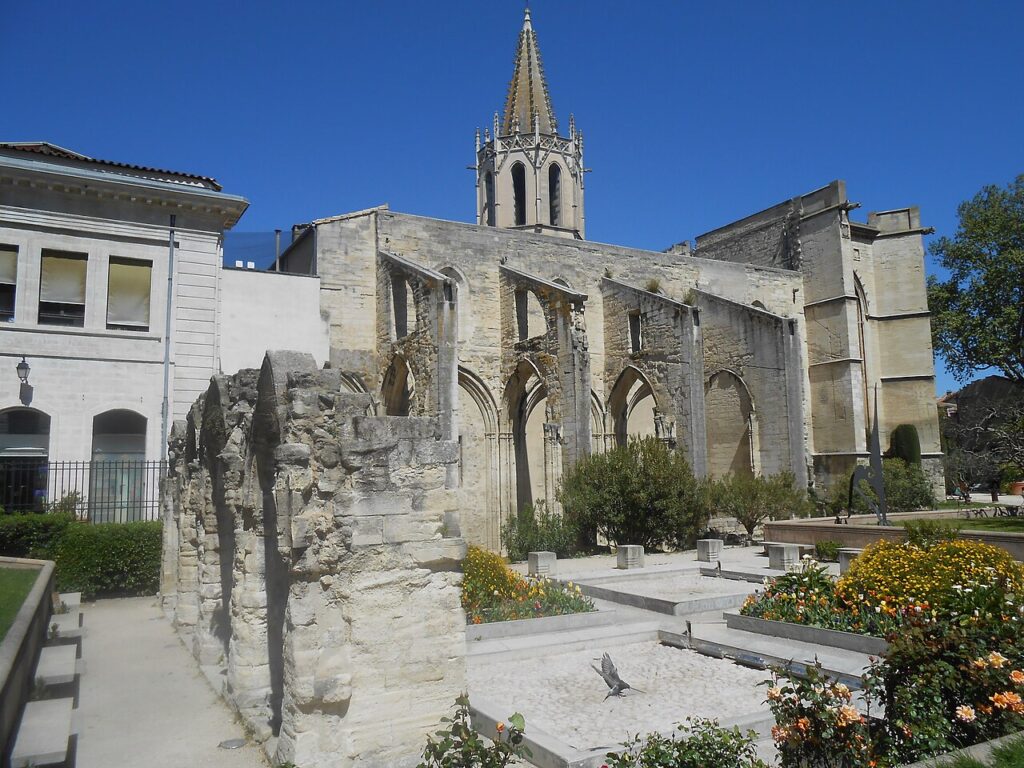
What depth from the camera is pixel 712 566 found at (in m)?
14.0

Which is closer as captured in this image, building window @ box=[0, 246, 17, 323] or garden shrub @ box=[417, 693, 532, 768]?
garden shrub @ box=[417, 693, 532, 768]

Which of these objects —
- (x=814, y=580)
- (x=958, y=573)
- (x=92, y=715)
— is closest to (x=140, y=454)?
(x=92, y=715)

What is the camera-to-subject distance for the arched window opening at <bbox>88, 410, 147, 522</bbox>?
49.2 ft

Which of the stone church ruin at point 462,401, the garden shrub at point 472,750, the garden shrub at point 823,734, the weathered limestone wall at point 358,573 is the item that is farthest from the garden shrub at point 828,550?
the garden shrub at point 472,750

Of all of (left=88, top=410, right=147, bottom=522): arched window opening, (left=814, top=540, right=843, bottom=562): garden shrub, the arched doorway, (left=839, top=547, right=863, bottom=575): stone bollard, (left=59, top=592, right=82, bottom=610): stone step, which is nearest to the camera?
(left=59, top=592, right=82, bottom=610): stone step

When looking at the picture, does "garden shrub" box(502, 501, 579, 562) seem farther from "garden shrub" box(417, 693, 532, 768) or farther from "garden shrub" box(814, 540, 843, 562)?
"garden shrub" box(417, 693, 532, 768)

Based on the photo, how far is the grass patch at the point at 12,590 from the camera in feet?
22.4

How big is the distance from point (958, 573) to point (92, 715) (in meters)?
8.28

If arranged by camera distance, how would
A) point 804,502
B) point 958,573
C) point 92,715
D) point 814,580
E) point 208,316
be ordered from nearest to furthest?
point 92,715 < point 958,573 < point 814,580 < point 208,316 < point 804,502

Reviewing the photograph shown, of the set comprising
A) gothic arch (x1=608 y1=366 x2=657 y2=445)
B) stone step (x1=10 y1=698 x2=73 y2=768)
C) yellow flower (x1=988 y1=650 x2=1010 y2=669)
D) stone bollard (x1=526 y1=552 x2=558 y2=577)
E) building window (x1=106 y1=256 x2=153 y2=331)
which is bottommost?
stone step (x1=10 y1=698 x2=73 y2=768)

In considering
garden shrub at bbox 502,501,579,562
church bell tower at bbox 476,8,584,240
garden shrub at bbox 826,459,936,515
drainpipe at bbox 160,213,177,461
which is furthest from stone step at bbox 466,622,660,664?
church bell tower at bbox 476,8,584,240

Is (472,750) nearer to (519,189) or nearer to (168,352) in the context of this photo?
(168,352)

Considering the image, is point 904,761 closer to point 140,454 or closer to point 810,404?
point 140,454

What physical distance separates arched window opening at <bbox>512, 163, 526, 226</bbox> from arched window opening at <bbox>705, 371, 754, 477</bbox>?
13047 millimetres
